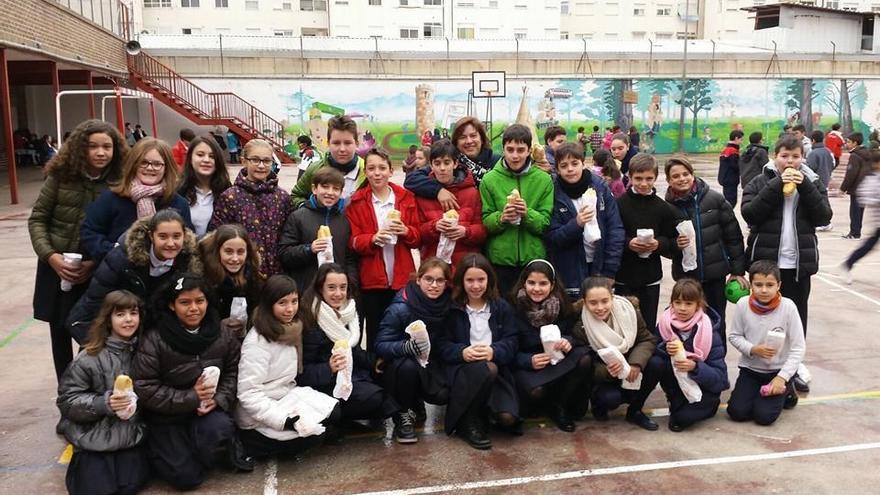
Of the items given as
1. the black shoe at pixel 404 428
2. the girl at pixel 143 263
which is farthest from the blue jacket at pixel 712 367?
the girl at pixel 143 263

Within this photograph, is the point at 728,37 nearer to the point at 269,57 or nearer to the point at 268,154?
the point at 269,57

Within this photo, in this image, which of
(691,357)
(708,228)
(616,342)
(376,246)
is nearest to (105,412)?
(376,246)

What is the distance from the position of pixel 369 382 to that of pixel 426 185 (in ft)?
5.04

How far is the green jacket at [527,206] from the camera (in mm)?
5410

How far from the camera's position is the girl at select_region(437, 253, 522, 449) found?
4.93 meters

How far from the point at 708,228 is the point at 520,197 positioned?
1.59 metres

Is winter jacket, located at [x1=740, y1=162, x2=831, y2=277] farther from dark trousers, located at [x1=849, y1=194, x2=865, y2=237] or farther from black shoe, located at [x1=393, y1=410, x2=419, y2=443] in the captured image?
dark trousers, located at [x1=849, y1=194, x2=865, y2=237]

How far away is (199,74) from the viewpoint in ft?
101

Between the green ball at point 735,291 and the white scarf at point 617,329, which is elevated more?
the green ball at point 735,291

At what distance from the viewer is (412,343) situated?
16.1 feet

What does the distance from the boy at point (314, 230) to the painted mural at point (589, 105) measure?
26.1 m

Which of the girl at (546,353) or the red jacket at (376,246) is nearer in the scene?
the girl at (546,353)

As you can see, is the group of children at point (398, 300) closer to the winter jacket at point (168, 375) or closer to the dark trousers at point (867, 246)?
the winter jacket at point (168, 375)

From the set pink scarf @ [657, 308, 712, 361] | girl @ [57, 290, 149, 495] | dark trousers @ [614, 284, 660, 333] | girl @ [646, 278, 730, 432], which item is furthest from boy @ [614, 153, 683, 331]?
girl @ [57, 290, 149, 495]
